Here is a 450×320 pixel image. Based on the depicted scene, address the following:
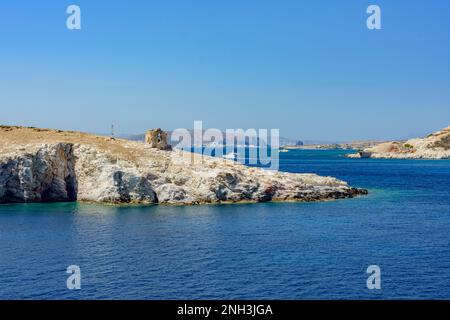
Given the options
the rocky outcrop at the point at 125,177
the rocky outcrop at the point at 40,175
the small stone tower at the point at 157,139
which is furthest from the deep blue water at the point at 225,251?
the small stone tower at the point at 157,139

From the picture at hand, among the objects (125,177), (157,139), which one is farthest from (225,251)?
(157,139)

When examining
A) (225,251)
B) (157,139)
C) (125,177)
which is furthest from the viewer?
(157,139)

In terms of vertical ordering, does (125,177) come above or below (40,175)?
below

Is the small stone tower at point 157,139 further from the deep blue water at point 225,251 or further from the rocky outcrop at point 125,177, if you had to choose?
the deep blue water at point 225,251

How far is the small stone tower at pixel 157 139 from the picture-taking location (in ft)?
299

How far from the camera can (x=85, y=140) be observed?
89875mm

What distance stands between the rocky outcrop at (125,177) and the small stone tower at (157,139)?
258 cm

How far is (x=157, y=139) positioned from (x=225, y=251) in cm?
4832

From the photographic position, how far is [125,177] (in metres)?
80.4

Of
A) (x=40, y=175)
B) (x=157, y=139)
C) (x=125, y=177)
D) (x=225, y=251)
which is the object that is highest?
(x=157, y=139)

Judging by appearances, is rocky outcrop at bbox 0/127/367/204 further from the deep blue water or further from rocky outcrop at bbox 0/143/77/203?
the deep blue water

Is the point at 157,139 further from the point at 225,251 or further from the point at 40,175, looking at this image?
the point at 225,251
